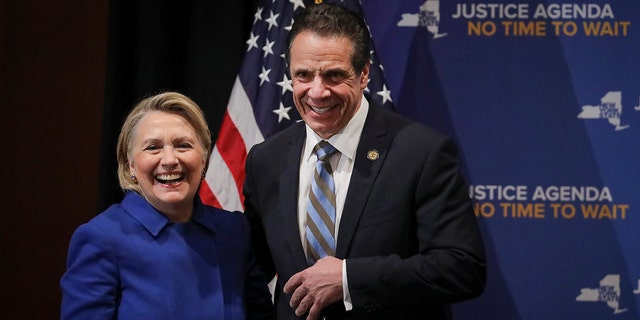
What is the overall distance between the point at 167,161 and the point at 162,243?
226 mm

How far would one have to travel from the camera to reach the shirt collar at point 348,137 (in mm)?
2494

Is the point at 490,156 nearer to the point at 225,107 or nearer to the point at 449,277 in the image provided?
the point at 225,107

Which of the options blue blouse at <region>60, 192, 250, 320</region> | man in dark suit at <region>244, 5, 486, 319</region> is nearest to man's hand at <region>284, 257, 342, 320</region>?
man in dark suit at <region>244, 5, 486, 319</region>

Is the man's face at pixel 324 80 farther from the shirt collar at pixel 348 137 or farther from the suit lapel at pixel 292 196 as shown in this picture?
the suit lapel at pixel 292 196

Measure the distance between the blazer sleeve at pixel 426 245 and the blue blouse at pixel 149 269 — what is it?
39 cm

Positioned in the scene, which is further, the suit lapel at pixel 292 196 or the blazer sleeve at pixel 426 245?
the suit lapel at pixel 292 196

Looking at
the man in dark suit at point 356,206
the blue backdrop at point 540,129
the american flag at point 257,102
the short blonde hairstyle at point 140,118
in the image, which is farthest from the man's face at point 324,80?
the blue backdrop at point 540,129

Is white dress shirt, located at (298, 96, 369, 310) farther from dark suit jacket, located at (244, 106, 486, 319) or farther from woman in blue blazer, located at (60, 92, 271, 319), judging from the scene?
woman in blue blazer, located at (60, 92, 271, 319)

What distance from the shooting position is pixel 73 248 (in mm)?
2289

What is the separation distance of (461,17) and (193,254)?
1947 mm

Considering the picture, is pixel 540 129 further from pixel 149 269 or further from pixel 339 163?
pixel 149 269

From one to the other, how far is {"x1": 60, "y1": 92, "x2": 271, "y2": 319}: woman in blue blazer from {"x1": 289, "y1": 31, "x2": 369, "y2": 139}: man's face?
1.04 feet

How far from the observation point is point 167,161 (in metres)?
2.36

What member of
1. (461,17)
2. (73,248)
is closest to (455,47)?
(461,17)
